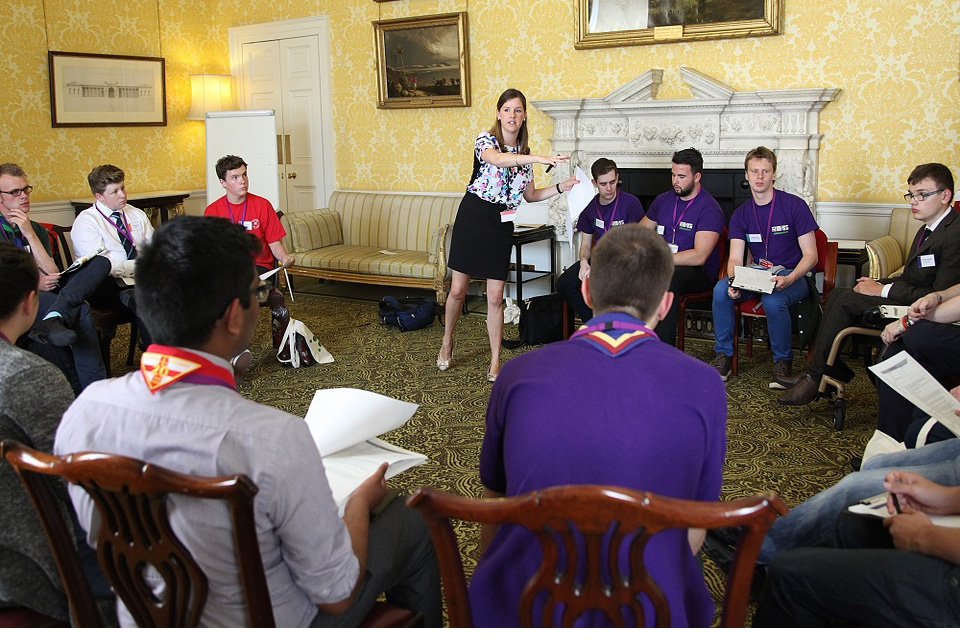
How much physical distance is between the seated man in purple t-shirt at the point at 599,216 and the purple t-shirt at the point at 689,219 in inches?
6.7

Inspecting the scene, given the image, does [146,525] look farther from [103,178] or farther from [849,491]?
[103,178]

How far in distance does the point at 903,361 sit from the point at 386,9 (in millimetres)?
6307

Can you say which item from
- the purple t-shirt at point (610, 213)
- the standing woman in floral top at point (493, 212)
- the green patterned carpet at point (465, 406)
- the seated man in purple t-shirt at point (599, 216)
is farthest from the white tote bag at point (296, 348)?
the purple t-shirt at point (610, 213)

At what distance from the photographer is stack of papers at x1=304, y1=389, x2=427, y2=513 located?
2162 mm

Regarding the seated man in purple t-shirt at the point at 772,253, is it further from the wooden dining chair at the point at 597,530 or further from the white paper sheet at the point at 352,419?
the wooden dining chair at the point at 597,530

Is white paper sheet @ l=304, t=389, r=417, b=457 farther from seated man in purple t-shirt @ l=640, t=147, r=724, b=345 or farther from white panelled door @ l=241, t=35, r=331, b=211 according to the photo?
white panelled door @ l=241, t=35, r=331, b=211

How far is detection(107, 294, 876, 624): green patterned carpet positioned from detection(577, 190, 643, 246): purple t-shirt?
0.98 metres

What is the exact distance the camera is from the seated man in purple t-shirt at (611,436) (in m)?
1.60

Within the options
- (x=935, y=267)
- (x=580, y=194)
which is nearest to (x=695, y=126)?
(x=580, y=194)

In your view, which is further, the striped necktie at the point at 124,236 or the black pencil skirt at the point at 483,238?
the striped necktie at the point at 124,236

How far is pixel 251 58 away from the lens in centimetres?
905

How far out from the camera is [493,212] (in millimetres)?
5180

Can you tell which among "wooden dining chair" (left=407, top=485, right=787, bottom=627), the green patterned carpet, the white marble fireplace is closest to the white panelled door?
the green patterned carpet
